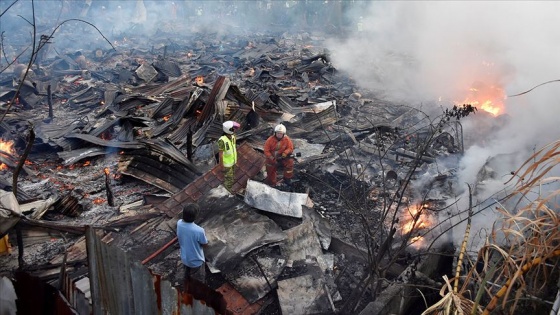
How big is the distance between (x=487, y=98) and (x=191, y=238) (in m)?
12.6

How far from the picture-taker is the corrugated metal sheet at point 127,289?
7.84 feet

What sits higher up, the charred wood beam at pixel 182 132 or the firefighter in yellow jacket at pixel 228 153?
the firefighter in yellow jacket at pixel 228 153

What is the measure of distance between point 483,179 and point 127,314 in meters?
6.49

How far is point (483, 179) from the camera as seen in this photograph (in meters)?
6.89

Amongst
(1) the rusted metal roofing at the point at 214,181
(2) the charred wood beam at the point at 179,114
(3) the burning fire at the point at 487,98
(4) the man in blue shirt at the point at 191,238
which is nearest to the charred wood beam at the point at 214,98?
(2) the charred wood beam at the point at 179,114

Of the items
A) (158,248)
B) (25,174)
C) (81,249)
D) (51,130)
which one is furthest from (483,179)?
(51,130)

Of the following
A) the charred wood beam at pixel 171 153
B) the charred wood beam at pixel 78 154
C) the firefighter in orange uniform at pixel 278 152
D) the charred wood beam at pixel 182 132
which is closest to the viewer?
the firefighter in orange uniform at pixel 278 152

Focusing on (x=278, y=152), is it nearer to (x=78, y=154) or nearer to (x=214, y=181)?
(x=214, y=181)

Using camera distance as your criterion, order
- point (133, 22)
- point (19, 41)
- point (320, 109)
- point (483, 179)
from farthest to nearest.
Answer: point (133, 22) < point (19, 41) < point (320, 109) < point (483, 179)

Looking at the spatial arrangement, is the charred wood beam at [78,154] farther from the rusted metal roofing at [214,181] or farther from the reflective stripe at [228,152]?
the reflective stripe at [228,152]

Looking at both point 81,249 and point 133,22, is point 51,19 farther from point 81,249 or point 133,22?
point 81,249

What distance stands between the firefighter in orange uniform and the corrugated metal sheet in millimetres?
5688

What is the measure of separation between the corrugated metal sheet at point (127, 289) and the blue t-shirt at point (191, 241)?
7.97ft

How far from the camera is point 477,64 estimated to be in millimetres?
16000
